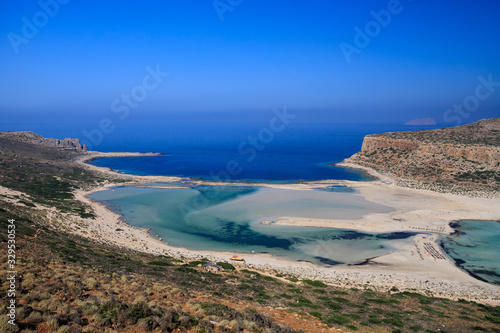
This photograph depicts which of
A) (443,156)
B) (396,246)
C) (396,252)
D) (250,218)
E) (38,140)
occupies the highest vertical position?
(38,140)

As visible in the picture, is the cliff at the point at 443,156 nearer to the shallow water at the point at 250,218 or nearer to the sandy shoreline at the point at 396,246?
the sandy shoreline at the point at 396,246

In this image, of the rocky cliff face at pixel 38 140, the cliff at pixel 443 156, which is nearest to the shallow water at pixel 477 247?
the cliff at pixel 443 156

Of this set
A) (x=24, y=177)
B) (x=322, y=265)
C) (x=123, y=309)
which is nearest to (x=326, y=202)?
(x=322, y=265)

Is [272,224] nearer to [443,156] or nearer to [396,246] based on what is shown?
[396,246]

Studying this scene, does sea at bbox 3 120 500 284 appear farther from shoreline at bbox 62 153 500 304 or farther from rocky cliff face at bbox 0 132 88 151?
rocky cliff face at bbox 0 132 88 151

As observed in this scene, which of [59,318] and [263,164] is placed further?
[263,164]

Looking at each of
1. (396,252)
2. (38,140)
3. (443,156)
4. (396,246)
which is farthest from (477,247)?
(38,140)

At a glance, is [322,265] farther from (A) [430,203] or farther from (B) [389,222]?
(A) [430,203]
